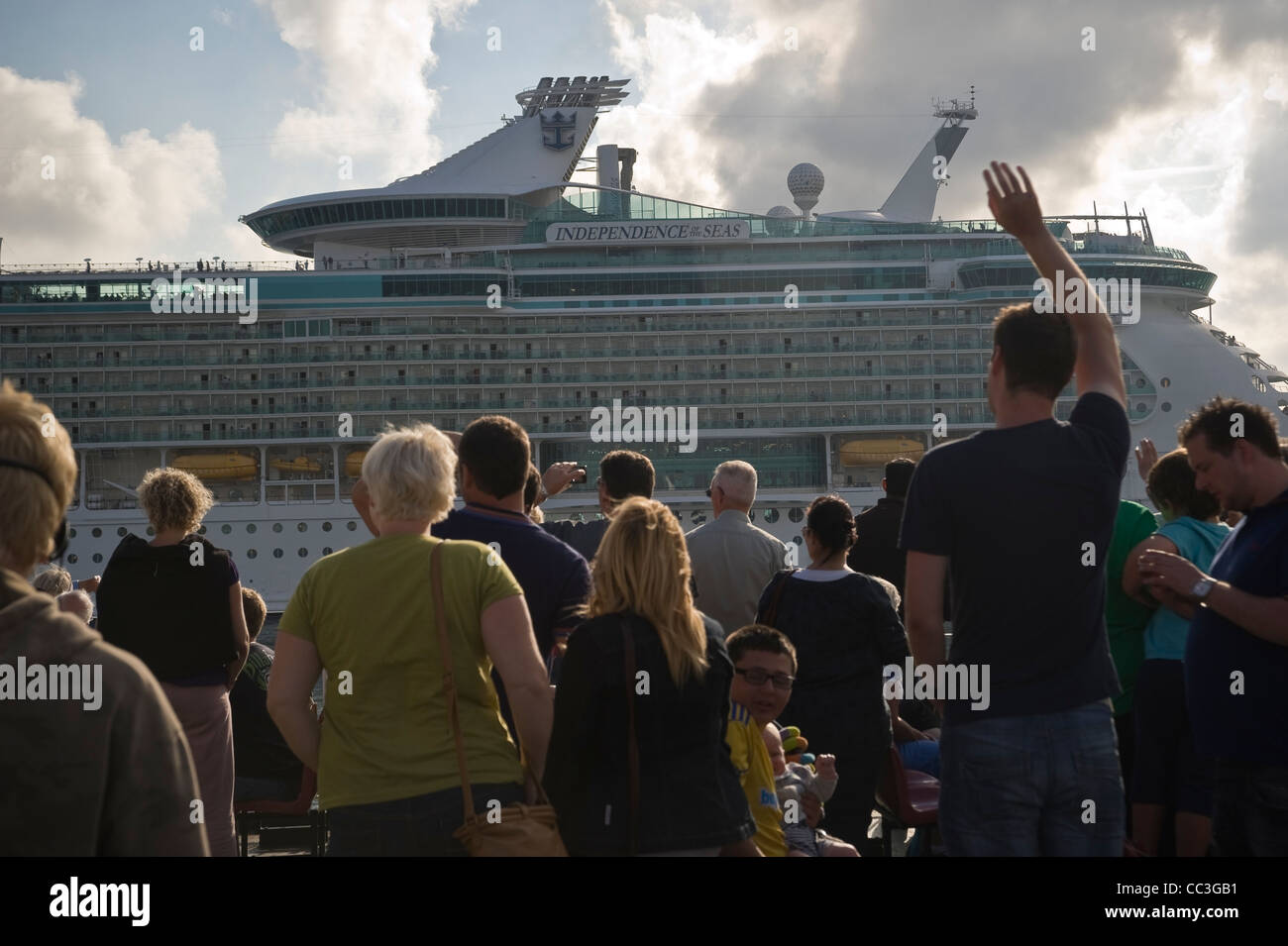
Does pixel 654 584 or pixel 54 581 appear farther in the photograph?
pixel 54 581

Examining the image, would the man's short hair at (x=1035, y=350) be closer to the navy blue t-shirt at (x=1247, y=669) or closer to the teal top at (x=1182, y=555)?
the navy blue t-shirt at (x=1247, y=669)

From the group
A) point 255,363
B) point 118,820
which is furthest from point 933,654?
point 255,363

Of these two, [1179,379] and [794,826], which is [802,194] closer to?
[1179,379]

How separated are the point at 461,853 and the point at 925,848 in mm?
2383

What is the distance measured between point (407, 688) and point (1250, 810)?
231 cm

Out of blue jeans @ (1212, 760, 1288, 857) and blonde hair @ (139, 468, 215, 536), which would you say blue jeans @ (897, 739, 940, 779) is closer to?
blue jeans @ (1212, 760, 1288, 857)

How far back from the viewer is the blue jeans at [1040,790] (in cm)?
318

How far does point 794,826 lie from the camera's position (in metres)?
4.14

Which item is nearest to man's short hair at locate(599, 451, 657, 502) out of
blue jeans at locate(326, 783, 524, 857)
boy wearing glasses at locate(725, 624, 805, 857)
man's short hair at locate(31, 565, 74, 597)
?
boy wearing glasses at locate(725, 624, 805, 857)

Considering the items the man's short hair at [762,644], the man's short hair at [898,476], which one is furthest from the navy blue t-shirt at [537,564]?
the man's short hair at [898,476]

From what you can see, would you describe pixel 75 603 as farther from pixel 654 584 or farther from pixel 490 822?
pixel 654 584

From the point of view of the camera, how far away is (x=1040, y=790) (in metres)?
3.20

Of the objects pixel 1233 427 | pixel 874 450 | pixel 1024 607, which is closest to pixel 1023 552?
pixel 1024 607

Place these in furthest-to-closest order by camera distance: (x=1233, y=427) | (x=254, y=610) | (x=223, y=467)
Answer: (x=223, y=467) → (x=254, y=610) → (x=1233, y=427)
